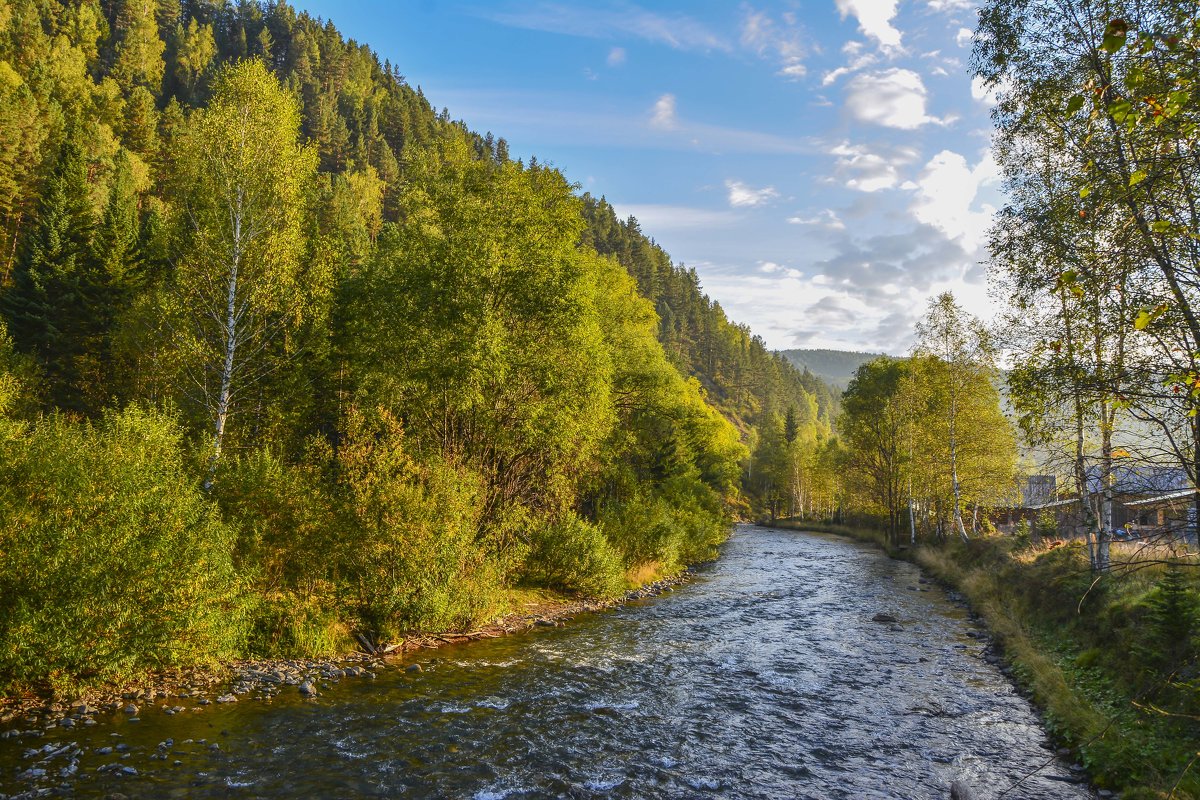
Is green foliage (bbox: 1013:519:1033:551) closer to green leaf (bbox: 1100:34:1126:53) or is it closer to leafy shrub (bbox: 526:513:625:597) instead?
leafy shrub (bbox: 526:513:625:597)

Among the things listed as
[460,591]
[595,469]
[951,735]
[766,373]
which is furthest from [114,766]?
[766,373]

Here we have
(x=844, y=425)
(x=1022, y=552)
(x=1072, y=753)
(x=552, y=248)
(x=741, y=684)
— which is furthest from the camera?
(x=844, y=425)

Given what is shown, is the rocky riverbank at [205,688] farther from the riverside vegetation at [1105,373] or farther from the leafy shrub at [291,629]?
the riverside vegetation at [1105,373]

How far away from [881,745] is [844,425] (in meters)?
53.1

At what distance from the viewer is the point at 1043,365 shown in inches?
420

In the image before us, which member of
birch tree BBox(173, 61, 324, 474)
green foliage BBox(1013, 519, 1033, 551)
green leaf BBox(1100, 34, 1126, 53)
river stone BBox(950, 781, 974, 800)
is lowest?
river stone BBox(950, 781, 974, 800)

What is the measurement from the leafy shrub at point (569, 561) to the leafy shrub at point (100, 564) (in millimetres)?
13653

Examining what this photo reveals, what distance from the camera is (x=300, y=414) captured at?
98.1ft

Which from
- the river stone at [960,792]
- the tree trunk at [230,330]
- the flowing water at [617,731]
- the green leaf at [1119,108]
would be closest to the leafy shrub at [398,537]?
the flowing water at [617,731]

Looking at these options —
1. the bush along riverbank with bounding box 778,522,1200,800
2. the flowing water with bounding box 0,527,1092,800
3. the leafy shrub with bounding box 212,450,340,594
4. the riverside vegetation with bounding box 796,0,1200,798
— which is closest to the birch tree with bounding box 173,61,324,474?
the leafy shrub with bounding box 212,450,340,594

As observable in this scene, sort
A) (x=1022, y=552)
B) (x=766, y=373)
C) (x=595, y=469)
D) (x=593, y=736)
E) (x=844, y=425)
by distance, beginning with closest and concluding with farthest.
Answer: (x=593, y=736) < (x=1022, y=552) < (x=595, y=469) < (x=844, y=425) < (x=766, y=373)

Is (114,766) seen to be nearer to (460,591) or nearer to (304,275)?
(460,591)

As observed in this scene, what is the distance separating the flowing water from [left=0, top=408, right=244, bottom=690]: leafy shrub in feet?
4.79

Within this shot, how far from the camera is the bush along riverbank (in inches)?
392
